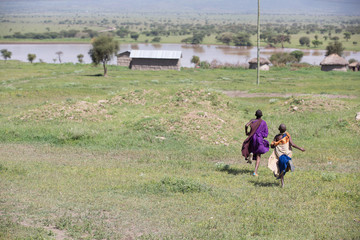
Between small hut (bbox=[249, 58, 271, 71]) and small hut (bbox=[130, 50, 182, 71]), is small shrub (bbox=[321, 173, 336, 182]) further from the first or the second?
small hut (bbox=[249, 58, 271, 71])

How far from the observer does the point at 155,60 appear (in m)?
59.8

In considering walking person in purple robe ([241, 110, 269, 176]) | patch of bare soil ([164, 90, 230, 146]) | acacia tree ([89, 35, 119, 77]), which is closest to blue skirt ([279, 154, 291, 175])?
walking person in purple robe ([241, 110, 269, 176])

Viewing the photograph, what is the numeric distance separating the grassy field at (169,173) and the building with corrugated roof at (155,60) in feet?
110

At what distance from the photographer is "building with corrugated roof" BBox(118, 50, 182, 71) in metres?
59.1

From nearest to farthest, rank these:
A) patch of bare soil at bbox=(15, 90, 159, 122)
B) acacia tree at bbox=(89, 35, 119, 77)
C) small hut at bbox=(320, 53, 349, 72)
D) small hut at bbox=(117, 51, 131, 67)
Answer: patch of bare soil at bbox=(15, 90, 159, 122)
acacia tree at bbox=(89, 35, 119, 77)
small hut at bbox=(320, 53, 349, 72)
small hut at bbox=(117, 51, 131, 67)

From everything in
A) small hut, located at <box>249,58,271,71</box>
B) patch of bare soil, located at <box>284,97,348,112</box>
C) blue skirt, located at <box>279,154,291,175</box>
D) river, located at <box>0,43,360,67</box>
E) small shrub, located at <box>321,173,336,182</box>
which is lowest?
river, located at <box>0,43,360,67</box>

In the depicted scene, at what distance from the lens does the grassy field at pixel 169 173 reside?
791cm

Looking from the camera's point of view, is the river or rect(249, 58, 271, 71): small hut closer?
rect(249, 58, 271, 71): small hut

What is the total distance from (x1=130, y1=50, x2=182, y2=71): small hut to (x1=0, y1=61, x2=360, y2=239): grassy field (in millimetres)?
33495

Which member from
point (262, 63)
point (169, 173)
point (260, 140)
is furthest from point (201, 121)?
point (262, 63)

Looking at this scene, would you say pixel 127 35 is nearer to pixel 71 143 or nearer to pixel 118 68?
pixel 118 68

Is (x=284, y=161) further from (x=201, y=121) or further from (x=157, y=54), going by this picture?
(x=157, y=54)

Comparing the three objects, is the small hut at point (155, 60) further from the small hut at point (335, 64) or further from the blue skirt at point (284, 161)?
the blue skirt at point (284, 161)

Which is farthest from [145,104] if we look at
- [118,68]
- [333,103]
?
[118,68]
